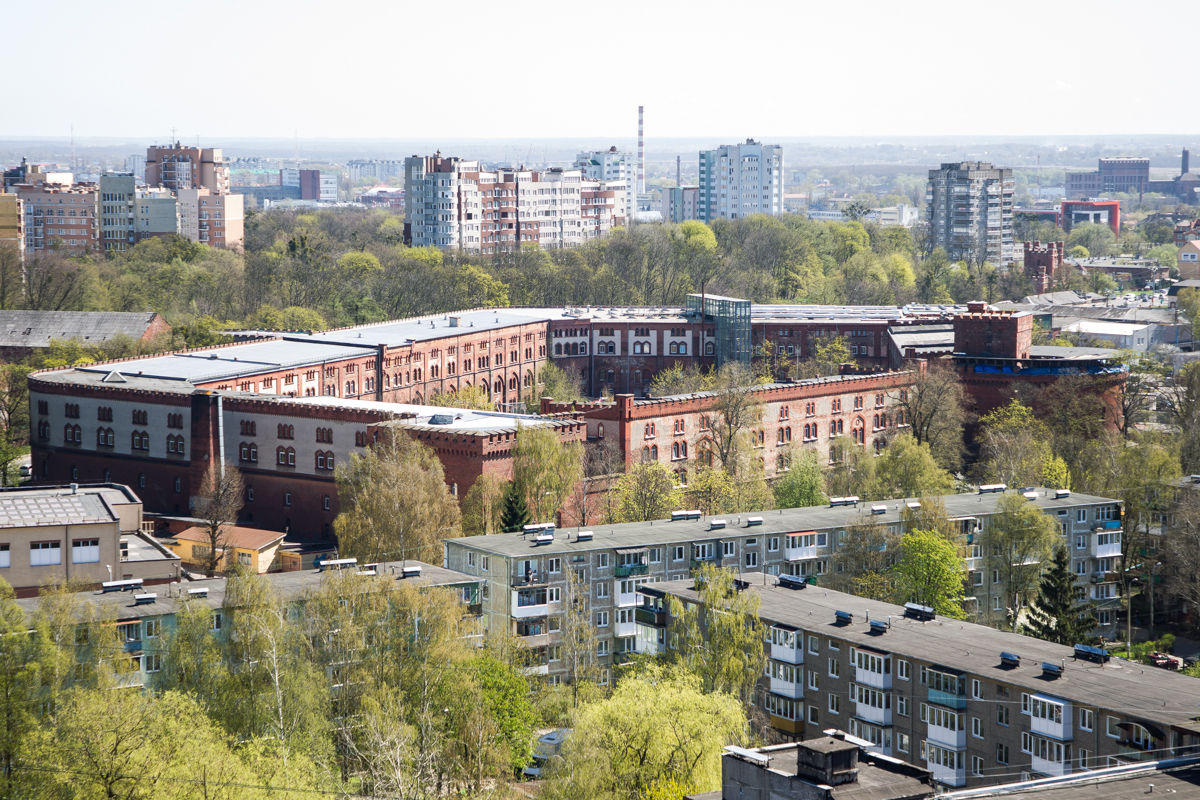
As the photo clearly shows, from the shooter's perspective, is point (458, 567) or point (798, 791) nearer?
point (798, 791)

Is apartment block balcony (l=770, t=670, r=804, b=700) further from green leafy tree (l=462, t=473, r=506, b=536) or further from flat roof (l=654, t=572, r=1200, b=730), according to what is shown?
green leafy tree (l=462, t=473, r=506, b=536)

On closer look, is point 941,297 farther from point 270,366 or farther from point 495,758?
point 495,758

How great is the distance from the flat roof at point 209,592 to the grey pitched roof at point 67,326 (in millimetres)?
62478

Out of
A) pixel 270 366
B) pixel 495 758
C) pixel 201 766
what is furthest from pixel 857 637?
pixel 270 366

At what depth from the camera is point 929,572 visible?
56.3 metres

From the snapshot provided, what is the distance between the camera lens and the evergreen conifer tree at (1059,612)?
2092 inches

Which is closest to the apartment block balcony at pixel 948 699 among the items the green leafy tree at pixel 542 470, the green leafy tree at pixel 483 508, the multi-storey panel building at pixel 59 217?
the green leafy tree at pixel 483 508

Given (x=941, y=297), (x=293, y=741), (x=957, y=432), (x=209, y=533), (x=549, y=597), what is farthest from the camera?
(x=941, y=297)

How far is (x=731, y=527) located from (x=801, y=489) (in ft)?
61.3

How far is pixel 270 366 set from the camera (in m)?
88.1

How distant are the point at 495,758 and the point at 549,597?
37.1ft

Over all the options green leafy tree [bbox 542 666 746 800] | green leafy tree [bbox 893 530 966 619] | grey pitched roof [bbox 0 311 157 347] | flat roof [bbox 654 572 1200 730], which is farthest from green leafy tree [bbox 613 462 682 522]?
grey pitched roof [bbox 0 311 157 347]

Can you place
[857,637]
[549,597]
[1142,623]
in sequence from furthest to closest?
1. [1142,623]
2. [549,597]
3. [857,637]

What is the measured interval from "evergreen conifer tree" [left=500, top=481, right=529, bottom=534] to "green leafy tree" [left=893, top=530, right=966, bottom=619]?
16.7 meters
